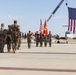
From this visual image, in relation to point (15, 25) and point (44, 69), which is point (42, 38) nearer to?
point (15, 25)

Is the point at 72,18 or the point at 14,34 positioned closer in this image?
the point at 14,34

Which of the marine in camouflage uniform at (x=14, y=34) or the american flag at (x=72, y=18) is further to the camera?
the american flag at (x=72, y=18)

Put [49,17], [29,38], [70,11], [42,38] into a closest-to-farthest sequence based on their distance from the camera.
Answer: [29,38] < [42,38] < [70,11] < [49,17]

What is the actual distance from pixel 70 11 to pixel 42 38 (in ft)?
45.7

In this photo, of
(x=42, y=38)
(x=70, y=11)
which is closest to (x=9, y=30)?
(x=42, y=38)

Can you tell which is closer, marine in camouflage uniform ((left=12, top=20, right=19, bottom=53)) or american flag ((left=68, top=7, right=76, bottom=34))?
marine in camouflage uniform ((left=12, top=20, right=19, bottom=53))

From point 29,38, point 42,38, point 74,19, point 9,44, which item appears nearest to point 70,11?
point 74,19

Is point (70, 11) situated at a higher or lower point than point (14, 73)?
higher

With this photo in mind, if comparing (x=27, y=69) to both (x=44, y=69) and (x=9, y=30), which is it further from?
(x=9, y=30)

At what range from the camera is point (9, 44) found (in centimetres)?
2069

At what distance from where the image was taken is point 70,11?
159 feet

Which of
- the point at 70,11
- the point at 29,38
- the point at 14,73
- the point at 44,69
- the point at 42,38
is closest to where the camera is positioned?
the point at 14,73

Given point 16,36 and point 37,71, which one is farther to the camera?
point 16,36

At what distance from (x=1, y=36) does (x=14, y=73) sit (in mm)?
10585
